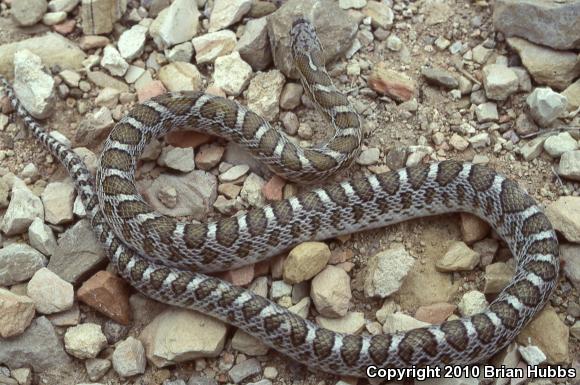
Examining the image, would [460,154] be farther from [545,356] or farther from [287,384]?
[287,384]

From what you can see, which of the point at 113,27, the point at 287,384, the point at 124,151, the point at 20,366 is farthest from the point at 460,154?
the point at 20,366

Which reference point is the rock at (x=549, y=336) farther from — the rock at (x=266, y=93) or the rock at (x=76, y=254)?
the rock at (x=76, y=254)

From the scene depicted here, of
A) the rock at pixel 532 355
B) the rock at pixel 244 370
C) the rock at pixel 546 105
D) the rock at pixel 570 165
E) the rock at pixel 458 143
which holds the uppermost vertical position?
the rock at pixel 546 105

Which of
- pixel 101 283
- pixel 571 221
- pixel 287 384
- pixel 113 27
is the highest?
pixel 113 27

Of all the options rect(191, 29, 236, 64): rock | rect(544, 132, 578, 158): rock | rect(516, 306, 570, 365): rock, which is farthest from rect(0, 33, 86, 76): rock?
rect(516, 306, 570, 365): rock

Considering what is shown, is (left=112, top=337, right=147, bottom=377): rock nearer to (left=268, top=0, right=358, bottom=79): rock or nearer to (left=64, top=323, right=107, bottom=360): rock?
(left=64, top=323, right=107, bottom=360): rock

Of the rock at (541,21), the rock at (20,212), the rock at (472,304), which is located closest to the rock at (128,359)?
the rock at (20,212)

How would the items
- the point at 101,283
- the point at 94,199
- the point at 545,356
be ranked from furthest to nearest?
the point at 94,199
the point at 101,283
the point at 545,356
